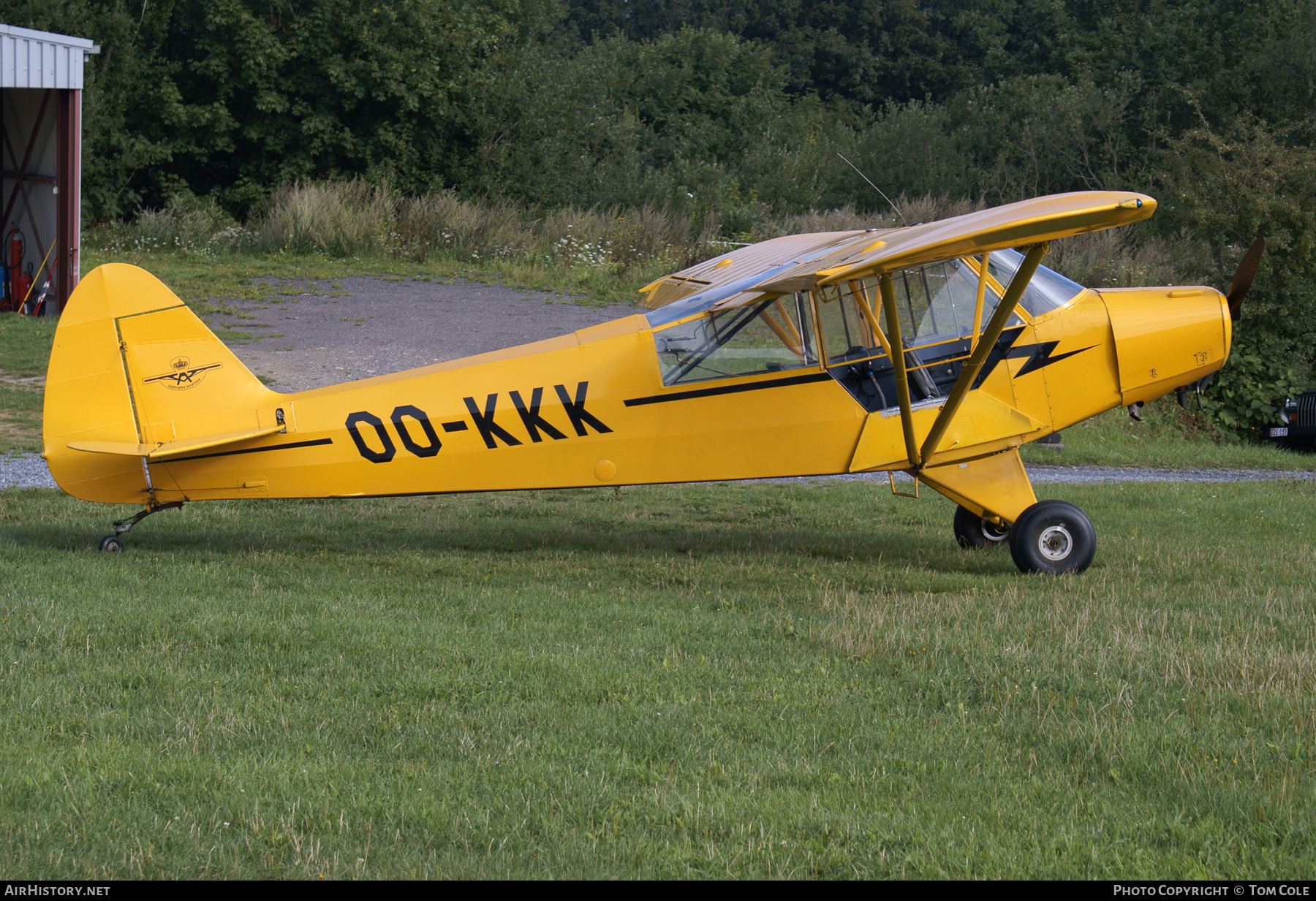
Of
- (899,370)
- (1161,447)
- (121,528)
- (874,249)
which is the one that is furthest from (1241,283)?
(1161,447)

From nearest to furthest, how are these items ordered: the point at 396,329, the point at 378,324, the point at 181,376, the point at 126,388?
the point at 126,388 → the point at 181,376 → the point at 396,329 → the point at 378,324

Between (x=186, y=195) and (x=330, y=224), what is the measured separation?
8.68 metres

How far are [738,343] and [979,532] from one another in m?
2.61

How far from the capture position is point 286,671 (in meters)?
5.14

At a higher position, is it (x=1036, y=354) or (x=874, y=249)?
(x=874, y=249)

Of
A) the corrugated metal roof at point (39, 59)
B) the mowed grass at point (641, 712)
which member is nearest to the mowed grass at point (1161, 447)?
the mowed grass at point (641, 712)

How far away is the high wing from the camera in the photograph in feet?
19.5

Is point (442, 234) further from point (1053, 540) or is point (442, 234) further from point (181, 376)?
point (1053, 540)

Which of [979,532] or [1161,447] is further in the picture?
[1161,447]

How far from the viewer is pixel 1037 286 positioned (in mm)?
8070

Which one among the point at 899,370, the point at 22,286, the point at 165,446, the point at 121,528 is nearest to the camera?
the point at 899,370

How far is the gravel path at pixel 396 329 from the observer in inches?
560

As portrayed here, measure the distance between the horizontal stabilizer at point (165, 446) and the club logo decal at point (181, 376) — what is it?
38 centimetres

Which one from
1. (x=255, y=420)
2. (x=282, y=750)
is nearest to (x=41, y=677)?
(x=282, y=750)
